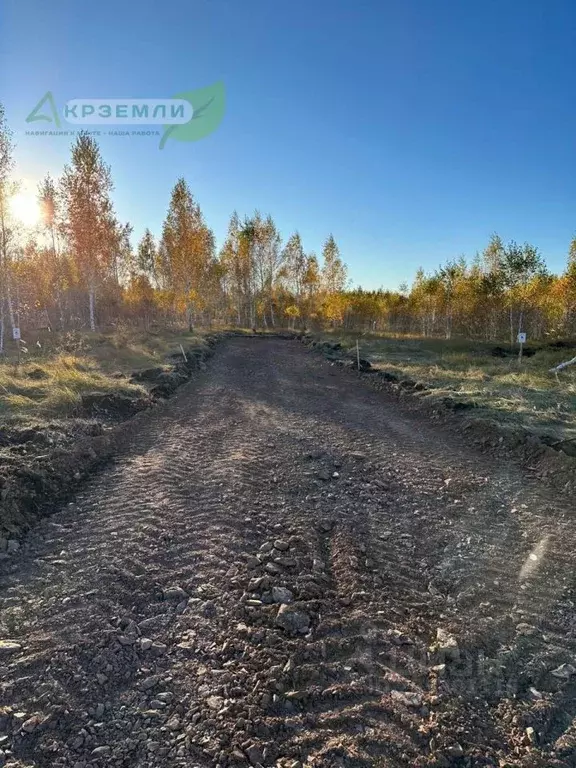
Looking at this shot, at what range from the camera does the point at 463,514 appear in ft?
15.4

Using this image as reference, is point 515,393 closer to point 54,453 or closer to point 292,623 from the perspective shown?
point 292,623

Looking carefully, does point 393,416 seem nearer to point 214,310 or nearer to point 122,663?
point 122,663

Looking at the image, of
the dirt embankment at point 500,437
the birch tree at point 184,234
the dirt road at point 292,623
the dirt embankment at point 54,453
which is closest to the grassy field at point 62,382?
the dirt embankment at point 54,453

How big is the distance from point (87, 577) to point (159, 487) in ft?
5.84

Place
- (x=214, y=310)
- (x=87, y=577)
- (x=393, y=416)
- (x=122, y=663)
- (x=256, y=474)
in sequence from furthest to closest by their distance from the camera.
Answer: (x=214, y=310), (x=393, y=416), (x=256, y=474), (x=87, y=577), (x=122, y=663)

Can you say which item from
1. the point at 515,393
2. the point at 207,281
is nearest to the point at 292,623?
the point at 515,393

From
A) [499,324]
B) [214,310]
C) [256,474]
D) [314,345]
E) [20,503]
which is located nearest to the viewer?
[20,503]

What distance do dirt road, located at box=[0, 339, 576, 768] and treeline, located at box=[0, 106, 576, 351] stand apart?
18.7 meters

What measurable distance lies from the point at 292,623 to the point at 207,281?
39.6 meters

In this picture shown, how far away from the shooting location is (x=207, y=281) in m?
40.1

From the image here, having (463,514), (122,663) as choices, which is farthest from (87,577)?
(463,514)

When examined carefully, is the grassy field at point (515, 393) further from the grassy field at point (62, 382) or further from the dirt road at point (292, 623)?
the grassy field at point (62, 382)

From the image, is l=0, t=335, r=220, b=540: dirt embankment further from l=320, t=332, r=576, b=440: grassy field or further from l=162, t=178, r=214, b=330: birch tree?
l=162, t=178, r=214, b=330: birch tree

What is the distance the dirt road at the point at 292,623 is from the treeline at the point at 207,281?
18.7 m
